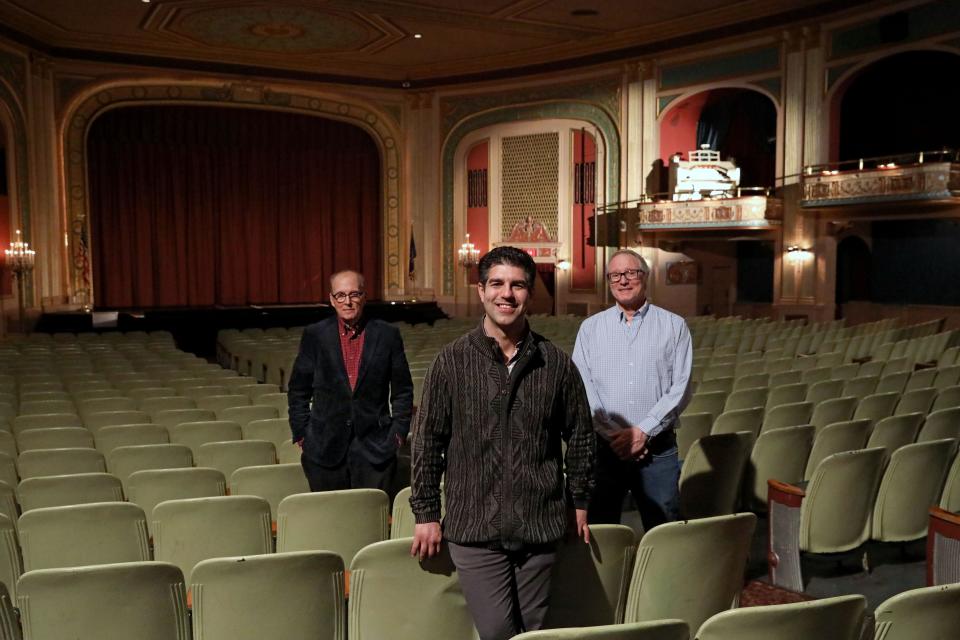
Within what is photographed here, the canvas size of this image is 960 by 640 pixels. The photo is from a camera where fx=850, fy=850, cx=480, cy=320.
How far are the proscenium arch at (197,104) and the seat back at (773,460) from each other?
1677 cm

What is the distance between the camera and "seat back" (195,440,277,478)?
4.38m

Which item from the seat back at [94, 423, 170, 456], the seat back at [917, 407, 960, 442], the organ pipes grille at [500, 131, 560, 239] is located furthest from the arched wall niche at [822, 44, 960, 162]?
the seat back at [94, 423, 170, 456]

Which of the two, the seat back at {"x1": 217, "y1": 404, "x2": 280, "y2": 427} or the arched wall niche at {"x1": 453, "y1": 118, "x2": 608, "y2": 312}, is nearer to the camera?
the seat back at {"x1": 217, "y1": 404, "x2": 280, "y2": 427}

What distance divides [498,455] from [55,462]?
2968mm

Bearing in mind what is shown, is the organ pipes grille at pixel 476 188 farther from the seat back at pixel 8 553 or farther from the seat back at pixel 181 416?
the seat back at pixel 8 553

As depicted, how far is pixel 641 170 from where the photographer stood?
61.2 feet

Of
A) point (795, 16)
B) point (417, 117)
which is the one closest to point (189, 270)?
point (417, 117)

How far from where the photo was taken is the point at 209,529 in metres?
3.01

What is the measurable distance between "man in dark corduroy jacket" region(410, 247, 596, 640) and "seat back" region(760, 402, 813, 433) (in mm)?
3023

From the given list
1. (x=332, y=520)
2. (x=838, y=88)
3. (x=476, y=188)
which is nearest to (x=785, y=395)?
(x=332, y=520)

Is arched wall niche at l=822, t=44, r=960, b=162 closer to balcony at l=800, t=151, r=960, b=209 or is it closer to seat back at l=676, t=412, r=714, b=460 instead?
balcony at l=800, t=151, r=960, b=209

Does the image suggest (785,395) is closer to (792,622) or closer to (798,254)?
(792,622)

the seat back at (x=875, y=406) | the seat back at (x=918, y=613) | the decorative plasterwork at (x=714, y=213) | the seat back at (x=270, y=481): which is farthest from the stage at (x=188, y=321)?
the seat back at (x=918, y=613)

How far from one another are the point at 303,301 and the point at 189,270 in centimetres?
294
